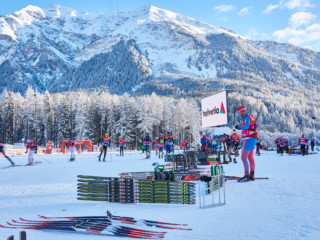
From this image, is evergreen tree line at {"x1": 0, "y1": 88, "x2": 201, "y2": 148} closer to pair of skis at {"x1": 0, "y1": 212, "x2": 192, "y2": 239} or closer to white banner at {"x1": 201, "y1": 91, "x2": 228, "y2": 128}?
white banner at {"x1": 201, "y1": 91, "x2": 228, "y2": 128}

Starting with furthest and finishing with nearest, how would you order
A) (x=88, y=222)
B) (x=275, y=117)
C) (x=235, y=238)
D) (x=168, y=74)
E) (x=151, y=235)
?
(x=168, y=74), (x=275, y=117), (x=88, y=222), (x=151, y=235), (x=235, y=238)

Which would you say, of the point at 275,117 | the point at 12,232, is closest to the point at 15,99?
the point at 12,232

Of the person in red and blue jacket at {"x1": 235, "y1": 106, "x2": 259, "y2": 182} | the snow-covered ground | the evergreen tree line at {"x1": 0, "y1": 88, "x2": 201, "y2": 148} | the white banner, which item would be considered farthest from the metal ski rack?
the evergreen tree line at {"x1": 0, "y1": 88, "x2": 201, "y2": 148}

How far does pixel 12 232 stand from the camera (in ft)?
12.4

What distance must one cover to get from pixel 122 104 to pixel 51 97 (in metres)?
18.1

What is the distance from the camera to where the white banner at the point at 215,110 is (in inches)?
788

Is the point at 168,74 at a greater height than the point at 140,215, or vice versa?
the point at 168,74

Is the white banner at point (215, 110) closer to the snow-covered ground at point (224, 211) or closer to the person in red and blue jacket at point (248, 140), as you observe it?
the person in red and blue jacket at point (248, 140)

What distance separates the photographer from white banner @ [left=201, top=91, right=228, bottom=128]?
20.0 metres

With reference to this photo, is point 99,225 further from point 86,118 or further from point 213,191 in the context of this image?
point 86,118

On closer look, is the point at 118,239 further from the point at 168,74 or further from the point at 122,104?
the point at 168,74

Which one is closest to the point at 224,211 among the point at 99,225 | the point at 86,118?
the point at 99,225

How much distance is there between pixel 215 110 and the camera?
21312 millimetres

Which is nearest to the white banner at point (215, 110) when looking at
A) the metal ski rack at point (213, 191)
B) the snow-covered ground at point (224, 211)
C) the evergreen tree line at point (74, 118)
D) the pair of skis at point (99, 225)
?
the snow-covered ground at point (224, 211)
